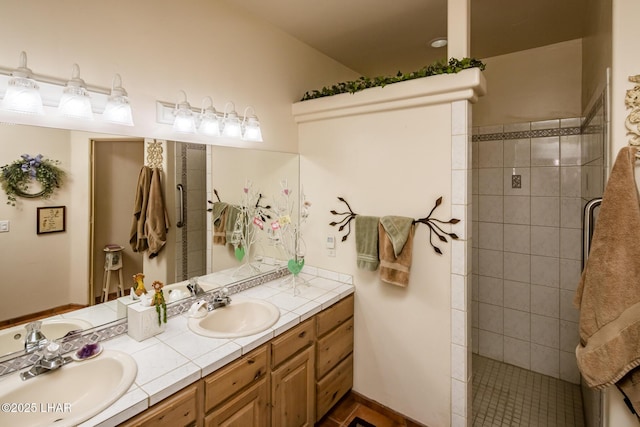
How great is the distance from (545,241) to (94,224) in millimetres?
3160

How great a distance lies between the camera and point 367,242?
2.18 meters

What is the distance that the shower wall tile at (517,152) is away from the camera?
2.66 metres

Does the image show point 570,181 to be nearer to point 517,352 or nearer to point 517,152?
point 517,152

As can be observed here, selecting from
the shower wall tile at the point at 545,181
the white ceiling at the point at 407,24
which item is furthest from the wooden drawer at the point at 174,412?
the shower wall tile at the point at 545,181

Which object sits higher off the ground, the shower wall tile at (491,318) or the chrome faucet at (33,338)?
the chrome faucet at (33,338)

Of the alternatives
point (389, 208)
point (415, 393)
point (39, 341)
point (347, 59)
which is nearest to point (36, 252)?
point (39, 341)

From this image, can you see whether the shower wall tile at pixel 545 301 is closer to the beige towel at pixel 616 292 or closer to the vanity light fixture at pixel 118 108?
the beige towel at pixel 616 292

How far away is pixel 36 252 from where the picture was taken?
1.37 metres

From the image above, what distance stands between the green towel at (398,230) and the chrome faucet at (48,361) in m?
1.70

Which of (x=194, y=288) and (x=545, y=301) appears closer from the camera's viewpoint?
(x=194, y=288)

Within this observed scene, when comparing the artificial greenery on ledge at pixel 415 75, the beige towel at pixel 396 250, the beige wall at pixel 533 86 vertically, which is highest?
the beige wall at pixel 533 86

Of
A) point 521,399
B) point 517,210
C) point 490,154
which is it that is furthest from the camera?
point 490,154

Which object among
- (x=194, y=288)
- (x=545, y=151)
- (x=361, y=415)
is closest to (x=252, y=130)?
(x=194, y=288)

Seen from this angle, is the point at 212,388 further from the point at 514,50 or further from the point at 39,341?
the point at 514,50
